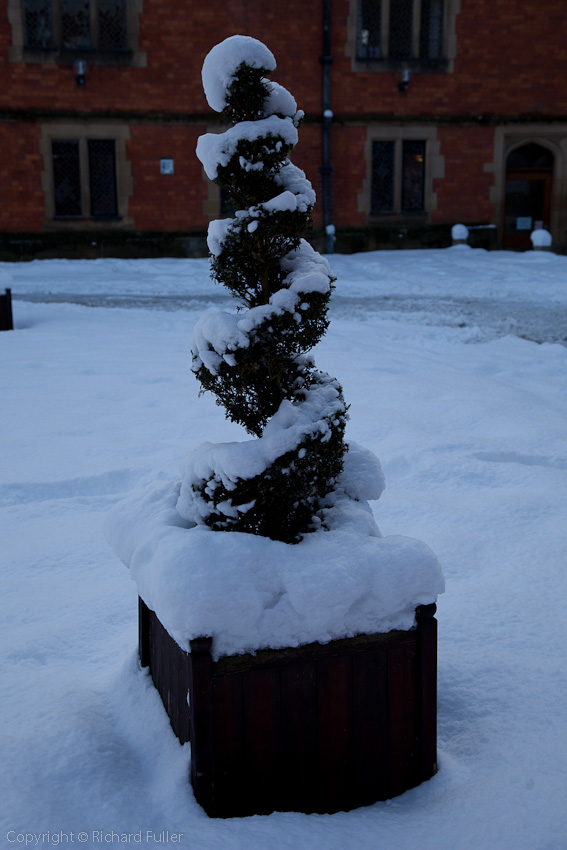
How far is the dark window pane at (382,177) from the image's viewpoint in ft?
58.6

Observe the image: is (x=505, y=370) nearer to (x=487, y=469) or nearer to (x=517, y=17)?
(x=487, y=469)

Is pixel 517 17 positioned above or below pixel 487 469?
above

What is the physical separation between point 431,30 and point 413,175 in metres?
3.19

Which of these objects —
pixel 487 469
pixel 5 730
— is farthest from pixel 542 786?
pixel 487 469

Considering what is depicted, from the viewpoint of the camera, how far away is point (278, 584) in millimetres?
2156

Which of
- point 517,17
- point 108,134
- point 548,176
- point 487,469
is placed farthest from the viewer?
point 548,176

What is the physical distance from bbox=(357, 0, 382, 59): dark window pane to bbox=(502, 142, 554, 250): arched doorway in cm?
432

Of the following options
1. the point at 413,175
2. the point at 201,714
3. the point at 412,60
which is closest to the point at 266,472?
the point at 201,714

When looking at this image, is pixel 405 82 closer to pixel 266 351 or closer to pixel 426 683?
pixel 266 351

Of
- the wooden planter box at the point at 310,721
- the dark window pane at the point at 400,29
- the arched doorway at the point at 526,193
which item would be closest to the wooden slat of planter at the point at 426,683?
the wooden planter box at the point at 310,721

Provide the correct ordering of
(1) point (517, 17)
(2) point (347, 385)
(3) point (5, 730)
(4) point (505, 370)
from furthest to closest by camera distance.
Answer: (1) point (517, 17) → (4) point (505, 370) → (2) point (347, 385) → (3) point (5, 730)

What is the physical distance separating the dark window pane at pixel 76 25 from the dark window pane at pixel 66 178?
6.40 ft

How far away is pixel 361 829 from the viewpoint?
2.06m

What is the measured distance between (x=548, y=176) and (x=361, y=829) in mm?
19644
